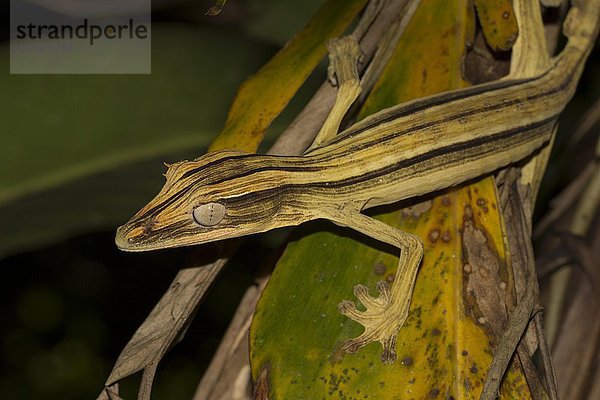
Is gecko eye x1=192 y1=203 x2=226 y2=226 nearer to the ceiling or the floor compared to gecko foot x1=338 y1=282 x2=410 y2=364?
nearer to the ceiling

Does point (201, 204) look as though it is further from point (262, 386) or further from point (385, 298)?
point (385, 298)

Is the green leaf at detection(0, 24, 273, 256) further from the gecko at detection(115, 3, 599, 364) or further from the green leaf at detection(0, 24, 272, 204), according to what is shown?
the gecko at detection(115, 3, 599, 364)

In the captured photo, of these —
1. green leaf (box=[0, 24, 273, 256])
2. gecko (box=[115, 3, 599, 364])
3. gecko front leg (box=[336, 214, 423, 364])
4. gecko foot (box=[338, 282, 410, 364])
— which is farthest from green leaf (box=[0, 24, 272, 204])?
gecko foot (box=[338, 282, 410, 364])

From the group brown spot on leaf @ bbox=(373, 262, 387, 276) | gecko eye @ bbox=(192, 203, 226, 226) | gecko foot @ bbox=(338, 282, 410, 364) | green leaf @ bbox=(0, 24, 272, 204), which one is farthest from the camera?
green leaf @ bbox=(0, 24, 272, 204)

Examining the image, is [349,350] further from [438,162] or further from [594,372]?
[594,372]

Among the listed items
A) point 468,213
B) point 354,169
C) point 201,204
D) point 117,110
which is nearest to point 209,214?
point 201,204

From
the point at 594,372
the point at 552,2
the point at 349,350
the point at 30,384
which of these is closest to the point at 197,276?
the point at 349,350
